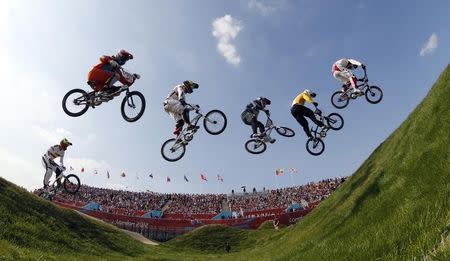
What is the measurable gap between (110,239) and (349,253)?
3027 centimetres

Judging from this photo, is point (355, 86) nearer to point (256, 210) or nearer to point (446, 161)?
point (446, 161)

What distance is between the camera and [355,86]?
23.3m

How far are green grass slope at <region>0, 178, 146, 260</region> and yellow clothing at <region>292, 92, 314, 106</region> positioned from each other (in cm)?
1437

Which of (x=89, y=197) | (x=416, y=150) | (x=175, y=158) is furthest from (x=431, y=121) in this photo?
(x=89, y=197)

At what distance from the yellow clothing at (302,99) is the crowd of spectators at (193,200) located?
41129 millimetres

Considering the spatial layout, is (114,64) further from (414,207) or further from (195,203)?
(195,203)

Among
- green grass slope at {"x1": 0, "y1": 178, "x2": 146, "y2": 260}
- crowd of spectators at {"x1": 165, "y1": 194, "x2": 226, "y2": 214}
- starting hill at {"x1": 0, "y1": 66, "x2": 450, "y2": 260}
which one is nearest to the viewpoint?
starting hill at {"x1": 0, "y1": 66, "x2": 450, "y2": 260}

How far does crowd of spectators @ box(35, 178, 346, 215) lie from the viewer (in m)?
62.0

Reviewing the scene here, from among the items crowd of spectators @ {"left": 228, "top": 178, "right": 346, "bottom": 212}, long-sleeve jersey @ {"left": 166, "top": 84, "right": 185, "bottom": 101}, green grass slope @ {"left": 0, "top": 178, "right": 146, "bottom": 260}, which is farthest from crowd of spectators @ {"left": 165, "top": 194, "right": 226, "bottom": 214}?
long-sleeve jersey @ {"left": 166, "top": 84, "right": 185, "bottom": 101}

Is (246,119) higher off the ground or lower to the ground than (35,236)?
higher

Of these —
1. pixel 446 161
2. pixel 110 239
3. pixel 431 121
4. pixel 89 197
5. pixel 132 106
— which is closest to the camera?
pixel 446 161

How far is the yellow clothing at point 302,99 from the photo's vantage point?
2045cm

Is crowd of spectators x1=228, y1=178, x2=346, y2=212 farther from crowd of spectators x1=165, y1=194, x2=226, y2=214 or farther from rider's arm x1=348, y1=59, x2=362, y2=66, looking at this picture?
rider's arm x1=348, y1=59, x2=362, y2=66

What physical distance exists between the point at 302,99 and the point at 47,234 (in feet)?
56.5
